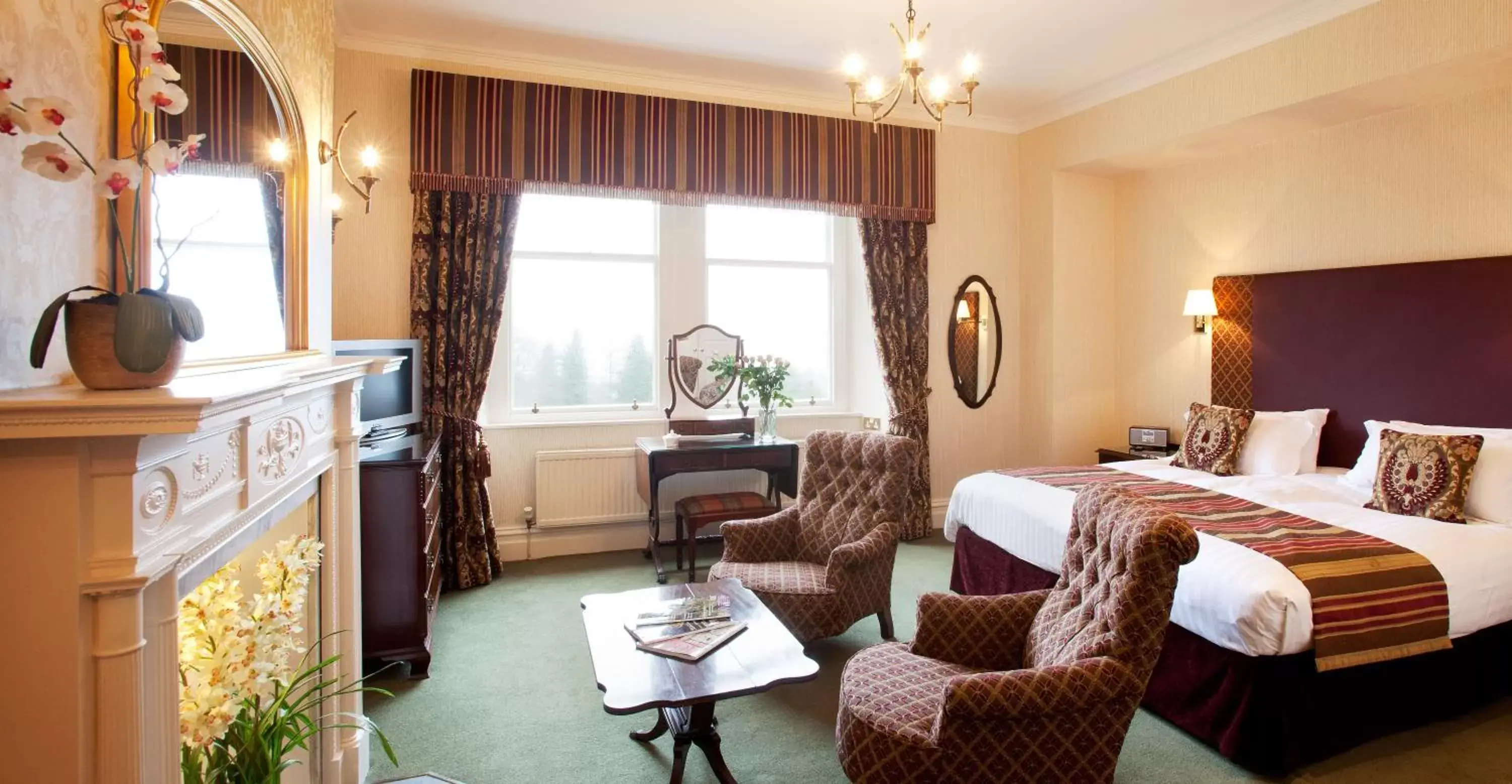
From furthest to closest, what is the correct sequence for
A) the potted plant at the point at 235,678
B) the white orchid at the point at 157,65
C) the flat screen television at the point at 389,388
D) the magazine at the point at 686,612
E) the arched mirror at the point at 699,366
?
the arched mirror at the point at 699,366 < the flat screen television at the point at 389,388 < the magazine at the point at 686,612 < the potted plant at the point at 235,678 < the white orchid at the point at 157,65

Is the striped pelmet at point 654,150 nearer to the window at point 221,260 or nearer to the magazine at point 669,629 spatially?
the window at point 221,260

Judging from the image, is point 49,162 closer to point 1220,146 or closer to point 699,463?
point 699,463

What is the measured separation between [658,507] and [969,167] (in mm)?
3385

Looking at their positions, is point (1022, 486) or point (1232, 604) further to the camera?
point (1022, 486)

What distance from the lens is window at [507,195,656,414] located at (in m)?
5.11

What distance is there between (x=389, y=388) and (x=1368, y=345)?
5.15 meters

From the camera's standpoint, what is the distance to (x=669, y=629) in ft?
8.50

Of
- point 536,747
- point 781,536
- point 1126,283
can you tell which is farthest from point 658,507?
point 1126,283

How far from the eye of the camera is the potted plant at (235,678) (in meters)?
1.48

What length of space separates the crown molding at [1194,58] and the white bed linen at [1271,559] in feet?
7.63

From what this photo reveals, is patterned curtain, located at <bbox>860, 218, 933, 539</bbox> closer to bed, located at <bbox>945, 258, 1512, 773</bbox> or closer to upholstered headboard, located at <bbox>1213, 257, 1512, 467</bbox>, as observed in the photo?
bed, located at <bbox>945, 258, 1512, 773</bbox>

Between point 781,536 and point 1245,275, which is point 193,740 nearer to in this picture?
point 781,536

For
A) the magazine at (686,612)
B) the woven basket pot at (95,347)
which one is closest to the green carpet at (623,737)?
the magazine at (686,612)

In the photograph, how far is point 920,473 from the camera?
225 inches
